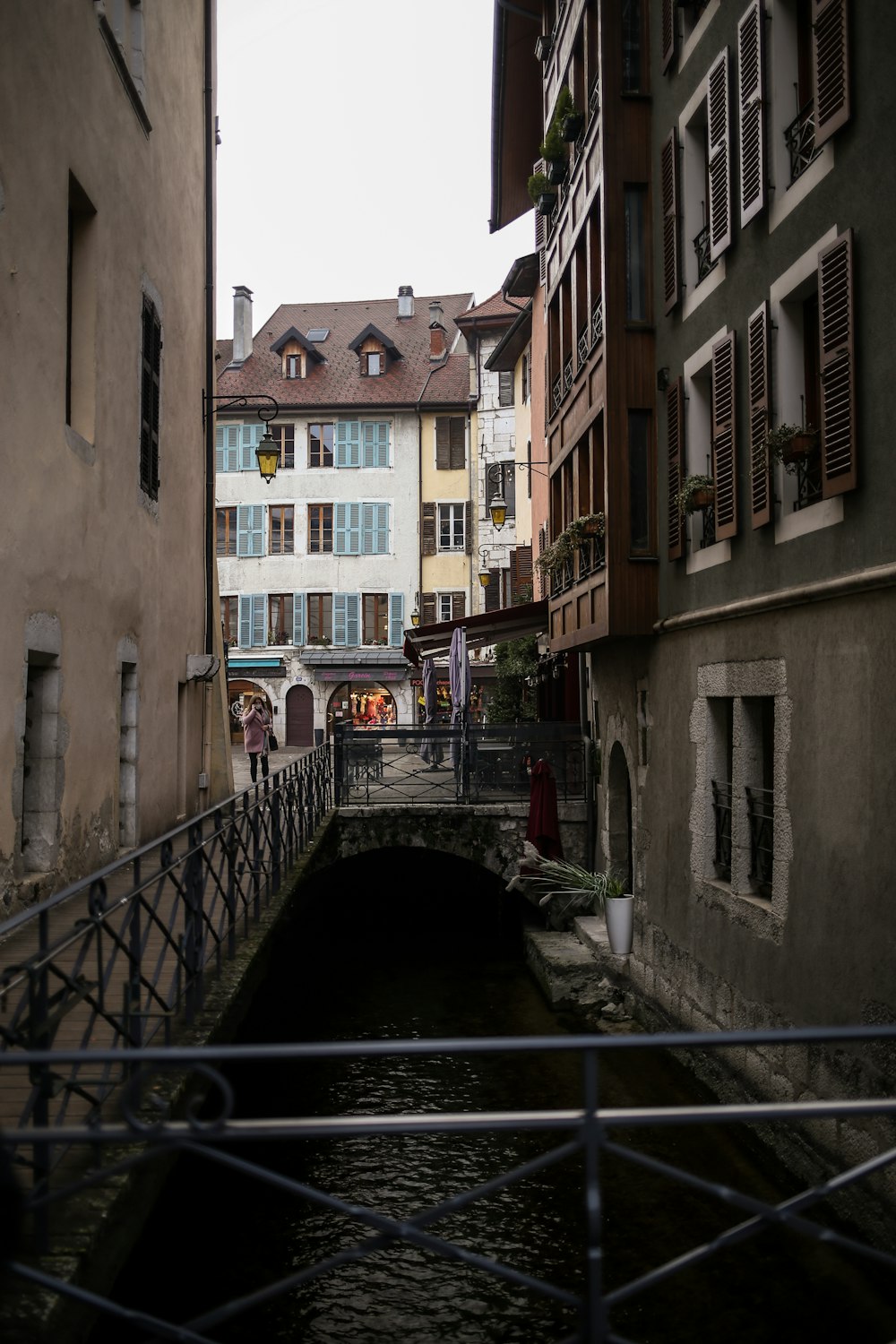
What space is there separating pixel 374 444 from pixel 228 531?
5503mm

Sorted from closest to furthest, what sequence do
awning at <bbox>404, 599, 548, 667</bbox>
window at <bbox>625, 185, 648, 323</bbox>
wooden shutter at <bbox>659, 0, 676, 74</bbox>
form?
wooden shutter at <bbox>659, 0, 676, 74</bbox> < window at <bbox>625, 185, 648, 323</bbox> < awning at <bbox>404, 599, 548, 667</bbox>

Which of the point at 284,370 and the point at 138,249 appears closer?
the point at 138,249

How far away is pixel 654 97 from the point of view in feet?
40.2

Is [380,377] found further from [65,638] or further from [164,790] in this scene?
[65,638]

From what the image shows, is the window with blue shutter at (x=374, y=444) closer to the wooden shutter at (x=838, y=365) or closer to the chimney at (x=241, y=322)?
the chimney at (x=241, y=322)

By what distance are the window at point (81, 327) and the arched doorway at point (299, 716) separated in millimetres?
28471

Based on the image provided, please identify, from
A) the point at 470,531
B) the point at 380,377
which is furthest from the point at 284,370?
the point at 470,531

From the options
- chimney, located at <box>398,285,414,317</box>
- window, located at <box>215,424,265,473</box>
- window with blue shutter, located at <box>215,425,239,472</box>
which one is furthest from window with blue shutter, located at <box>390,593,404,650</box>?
chimney, located at <box>398,285,414,317</box>

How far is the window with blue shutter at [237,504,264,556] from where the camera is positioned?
3909 cm

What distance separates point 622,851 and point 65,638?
7.80m

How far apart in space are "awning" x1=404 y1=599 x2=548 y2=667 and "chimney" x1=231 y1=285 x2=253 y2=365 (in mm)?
23615

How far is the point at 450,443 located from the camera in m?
39.2

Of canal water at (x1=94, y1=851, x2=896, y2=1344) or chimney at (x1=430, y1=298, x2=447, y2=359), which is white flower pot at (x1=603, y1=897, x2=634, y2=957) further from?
chimney at (x1=430, y1=298, x2=447, y2=359)

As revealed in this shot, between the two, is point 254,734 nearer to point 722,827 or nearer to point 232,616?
point 722,827
